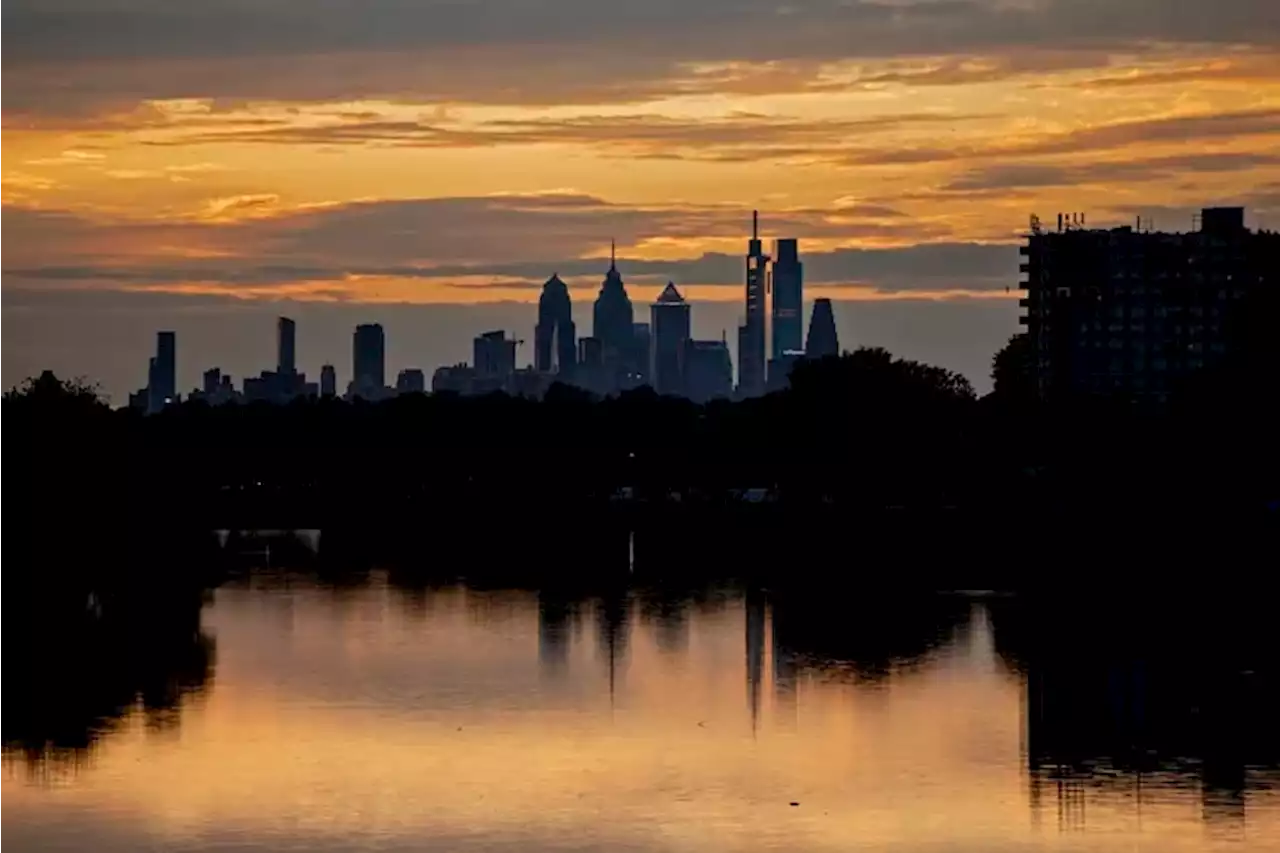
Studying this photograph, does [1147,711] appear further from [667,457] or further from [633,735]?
[667,457]

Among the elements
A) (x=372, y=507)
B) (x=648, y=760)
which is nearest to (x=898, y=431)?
(x=372, y=507)

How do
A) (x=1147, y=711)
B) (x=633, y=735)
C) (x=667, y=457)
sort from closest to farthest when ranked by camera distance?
(x=633, y=735) < (x=1147, y=711) < (x=667, y=457)

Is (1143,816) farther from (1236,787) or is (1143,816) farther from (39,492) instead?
(39,492)

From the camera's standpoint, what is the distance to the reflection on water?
41.0 meters

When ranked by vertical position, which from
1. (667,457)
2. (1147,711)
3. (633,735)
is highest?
(667,457)

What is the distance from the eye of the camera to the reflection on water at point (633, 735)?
1613 inches

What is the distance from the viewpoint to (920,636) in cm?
7038

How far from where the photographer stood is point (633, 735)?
51.1 meters

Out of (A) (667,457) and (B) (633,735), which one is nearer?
(B) (633,735)

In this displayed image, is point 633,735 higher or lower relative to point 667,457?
lower

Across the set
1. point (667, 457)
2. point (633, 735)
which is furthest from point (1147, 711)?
point (667, 457)

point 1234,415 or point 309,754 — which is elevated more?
point 1234,415

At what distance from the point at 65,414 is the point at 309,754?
32360mm

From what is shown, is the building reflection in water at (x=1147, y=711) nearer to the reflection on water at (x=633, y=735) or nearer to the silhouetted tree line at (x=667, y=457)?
the reflection on water at (x=633, y=735)
